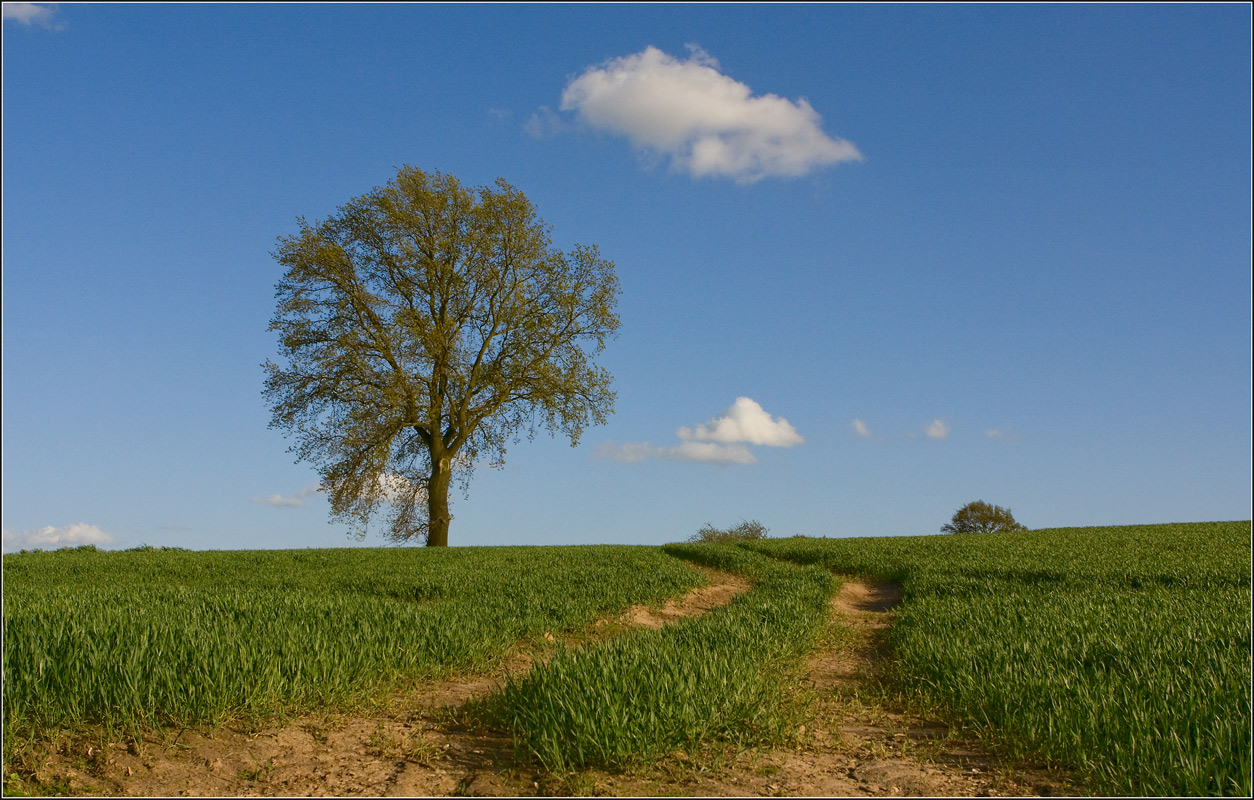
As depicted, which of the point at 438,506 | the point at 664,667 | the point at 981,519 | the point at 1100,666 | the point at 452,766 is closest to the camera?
the point at 452,766

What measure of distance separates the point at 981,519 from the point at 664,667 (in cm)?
6954

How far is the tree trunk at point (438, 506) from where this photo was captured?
29.3 metres

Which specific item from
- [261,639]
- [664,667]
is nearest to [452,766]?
[664,667]

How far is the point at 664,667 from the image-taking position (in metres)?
6.42

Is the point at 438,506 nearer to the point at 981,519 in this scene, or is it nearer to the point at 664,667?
the point at 664,667

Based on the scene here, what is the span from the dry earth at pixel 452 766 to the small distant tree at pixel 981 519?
66935 millimetres

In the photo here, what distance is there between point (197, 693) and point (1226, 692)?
8.11 metres

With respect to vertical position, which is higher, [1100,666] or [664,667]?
[664,667]

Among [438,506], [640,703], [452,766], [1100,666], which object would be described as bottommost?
[452,766]

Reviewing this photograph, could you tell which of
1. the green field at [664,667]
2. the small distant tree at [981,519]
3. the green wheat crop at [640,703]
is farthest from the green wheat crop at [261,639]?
the small distant tree at [981,519]

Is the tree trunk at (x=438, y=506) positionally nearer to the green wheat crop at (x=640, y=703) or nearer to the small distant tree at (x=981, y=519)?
the green wheat crop at (x=640, y=703)

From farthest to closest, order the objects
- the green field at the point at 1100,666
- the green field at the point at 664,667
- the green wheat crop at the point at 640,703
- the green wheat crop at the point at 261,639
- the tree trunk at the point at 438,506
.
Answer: the tree trunk at the point at 438,506
the green wheat crop at the point at 261,639
the green field at the point at 664,667
the green wheat crop at the point at 640,703
the green field at the point at 1100,666

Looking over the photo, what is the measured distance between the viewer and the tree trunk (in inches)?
1153

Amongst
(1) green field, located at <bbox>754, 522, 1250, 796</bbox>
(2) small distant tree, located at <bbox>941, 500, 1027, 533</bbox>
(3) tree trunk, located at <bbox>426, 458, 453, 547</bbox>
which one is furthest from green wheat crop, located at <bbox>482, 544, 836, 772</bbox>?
(2) small distant tree, located at <bbox>941, 500, 1027, 533</bbox>
